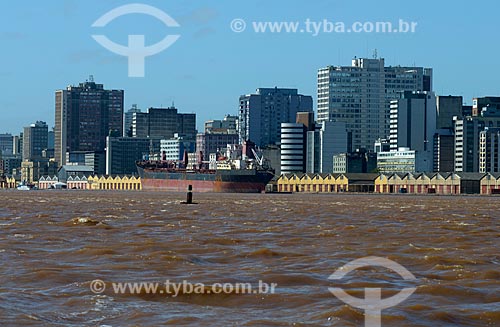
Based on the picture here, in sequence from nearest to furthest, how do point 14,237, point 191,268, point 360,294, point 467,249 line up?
point 360,294 → point 191,268 → point 467,249 → point 14,237

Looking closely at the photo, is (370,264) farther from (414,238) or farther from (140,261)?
(414,238)

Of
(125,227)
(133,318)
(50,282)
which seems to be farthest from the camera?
(125,227)

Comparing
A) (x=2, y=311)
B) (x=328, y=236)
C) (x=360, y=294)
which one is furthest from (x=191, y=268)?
(x=328, y=236)

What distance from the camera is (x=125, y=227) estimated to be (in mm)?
47375

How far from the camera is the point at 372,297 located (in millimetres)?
23344

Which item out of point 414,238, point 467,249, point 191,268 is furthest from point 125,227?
point 191,268

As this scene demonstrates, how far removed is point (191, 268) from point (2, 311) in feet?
24.7

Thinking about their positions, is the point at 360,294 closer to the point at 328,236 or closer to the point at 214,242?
the point at 214,242

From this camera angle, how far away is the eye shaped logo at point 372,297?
21281 mm

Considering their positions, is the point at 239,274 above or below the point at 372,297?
above

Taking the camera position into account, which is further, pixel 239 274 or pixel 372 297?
pixel 239 274

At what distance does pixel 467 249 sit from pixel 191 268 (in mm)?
10422

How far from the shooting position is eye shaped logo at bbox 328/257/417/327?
21.3 m

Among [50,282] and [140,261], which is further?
[140,261]
